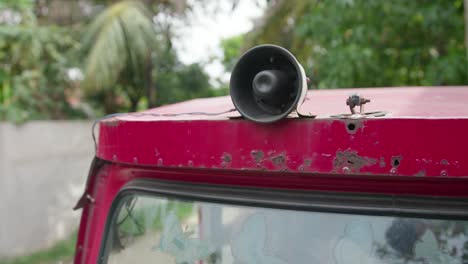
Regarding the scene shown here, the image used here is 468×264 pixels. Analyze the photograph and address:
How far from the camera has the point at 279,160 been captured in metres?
1.07

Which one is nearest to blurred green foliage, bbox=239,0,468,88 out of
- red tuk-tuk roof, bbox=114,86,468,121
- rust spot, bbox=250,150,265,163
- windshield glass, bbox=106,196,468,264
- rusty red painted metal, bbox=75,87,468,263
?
red tuk-tuk roof, bbox=114,86,468,121

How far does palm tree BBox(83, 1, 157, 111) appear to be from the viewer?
720 centimetres

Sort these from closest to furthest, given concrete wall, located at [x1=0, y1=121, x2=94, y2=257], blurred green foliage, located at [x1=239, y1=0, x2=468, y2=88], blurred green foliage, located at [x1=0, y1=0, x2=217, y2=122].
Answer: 1. blurred green foliage, located at [x1=239, y1=0, x2=468, y2=88]
2. concrete wall, located at [x1=0, y1=121, x2=94, y2=257]
3. blurred green foliage, located at [x1=0, y1=0, x2=217, y2=122]

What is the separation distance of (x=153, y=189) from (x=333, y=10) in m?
4.17

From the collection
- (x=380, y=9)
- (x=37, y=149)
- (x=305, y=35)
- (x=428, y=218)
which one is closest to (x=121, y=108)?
(x=37, y=149)

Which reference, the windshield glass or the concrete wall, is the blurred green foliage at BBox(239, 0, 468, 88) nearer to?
the concrete wall

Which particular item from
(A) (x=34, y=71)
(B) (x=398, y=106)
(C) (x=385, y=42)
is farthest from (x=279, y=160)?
(A) (x=34, y=71)

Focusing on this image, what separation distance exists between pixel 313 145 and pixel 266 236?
0.25 metres

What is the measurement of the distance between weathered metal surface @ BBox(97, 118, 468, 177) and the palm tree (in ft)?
20.3

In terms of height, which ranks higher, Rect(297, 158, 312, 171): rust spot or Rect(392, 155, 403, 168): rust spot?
Rect(392, 155, 403, 168): rust spot

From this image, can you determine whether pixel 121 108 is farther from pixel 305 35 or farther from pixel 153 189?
pixel 153 189

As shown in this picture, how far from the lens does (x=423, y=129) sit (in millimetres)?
952

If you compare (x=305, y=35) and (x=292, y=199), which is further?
(x=305, y=35)

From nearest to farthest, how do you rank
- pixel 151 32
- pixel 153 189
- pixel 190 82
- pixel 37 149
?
pixel 153 189 → pixel 37 149 → pixel 151 32 → pixel 190 82
